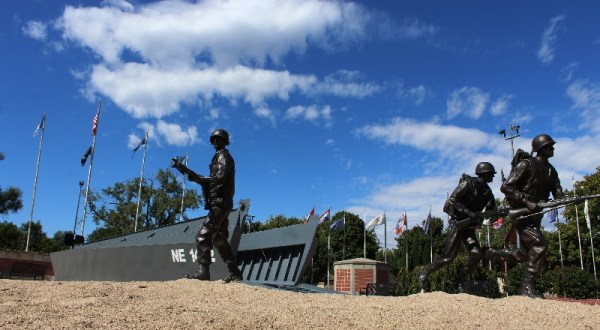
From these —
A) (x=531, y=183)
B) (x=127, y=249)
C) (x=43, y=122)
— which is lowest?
(x=127, y=249)

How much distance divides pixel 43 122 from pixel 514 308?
38.0 m

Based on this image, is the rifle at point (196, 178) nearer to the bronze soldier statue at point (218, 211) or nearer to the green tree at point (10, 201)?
the bronze soldier statue at point (218, 211)

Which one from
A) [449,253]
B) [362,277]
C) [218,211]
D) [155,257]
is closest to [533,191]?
[449,253]

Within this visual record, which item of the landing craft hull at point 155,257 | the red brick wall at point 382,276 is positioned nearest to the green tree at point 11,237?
the red brick wall at point 382,276

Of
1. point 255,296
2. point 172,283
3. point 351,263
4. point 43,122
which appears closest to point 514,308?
point 255,296

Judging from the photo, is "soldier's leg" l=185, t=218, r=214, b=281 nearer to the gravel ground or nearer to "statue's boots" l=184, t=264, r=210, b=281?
"statue's boots" l=184, t=264, r=210, b=281

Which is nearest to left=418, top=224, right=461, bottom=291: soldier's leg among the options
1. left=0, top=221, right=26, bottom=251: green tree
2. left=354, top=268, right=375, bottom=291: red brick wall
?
left=354, top=268, right=375, bottom=291: red brick wall

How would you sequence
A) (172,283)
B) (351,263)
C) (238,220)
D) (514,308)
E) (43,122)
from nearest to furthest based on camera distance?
(514,308)
(172,283)
(238,220)
(351,263)
(43,122)

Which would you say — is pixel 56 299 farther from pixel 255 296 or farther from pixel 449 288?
pixel 449 288

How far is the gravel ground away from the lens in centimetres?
488

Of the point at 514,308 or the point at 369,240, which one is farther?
the point at 369,240

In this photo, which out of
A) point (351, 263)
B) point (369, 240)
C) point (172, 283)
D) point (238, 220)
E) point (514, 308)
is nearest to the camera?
point (514, 308)

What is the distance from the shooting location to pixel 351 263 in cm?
2375

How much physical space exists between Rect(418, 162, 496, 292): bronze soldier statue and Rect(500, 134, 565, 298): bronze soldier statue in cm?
70
